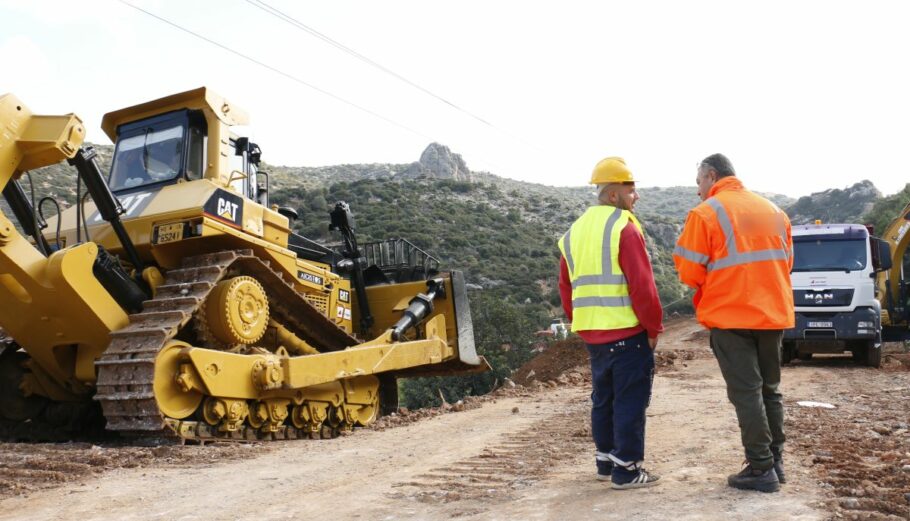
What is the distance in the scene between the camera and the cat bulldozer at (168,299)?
6.32m

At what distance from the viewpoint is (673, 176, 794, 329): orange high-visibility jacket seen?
13.0 ft

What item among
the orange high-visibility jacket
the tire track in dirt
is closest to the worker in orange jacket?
the orange high-visibility jacket

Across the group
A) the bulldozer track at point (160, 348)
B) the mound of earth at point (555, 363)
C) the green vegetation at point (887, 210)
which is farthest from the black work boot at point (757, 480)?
the green vegetation at point (887, 210)

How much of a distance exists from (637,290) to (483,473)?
1.65 metres

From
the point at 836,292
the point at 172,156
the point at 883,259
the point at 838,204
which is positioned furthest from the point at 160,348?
the point at 838,204

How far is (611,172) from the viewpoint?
447cm

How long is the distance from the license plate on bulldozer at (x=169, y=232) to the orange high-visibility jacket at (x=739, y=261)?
189 inches

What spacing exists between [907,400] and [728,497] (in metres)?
5.90

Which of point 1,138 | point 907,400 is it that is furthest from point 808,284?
point 1,138

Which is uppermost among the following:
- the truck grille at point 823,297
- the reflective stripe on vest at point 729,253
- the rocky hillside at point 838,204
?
the rocky hillside at point 838,204

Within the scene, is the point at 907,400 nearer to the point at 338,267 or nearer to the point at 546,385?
the point at 546,385

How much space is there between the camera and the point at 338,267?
34.0 feet

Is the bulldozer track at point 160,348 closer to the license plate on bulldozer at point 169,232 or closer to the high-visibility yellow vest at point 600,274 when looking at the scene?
the license plate on bulldozer at point 169,232

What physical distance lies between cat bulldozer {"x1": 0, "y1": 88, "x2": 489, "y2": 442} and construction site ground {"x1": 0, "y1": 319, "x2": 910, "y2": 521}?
0.58 m
